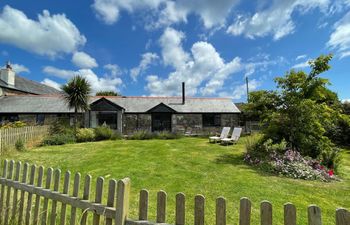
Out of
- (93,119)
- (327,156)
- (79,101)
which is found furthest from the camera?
(93,119)

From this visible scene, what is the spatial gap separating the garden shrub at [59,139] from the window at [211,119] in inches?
556

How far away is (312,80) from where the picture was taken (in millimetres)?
10109

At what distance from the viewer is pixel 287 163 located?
8516mm

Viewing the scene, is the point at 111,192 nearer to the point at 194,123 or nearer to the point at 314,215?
the point at 314,215

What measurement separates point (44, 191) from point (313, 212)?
11.2 feet

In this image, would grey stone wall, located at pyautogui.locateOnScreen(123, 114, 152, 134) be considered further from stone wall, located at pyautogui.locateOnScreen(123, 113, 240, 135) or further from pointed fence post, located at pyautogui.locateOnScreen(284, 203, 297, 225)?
pointed fence post, located at pyautogui.locateOnScreen(284, 203, 297, 225)

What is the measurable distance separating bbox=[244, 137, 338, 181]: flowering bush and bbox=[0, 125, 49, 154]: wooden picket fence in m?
11.7

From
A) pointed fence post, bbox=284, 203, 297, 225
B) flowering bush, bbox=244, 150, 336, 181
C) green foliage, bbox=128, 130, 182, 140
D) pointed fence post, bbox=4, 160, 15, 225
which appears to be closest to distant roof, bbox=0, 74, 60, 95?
green foliage, bbox=128, 130, 182, 140

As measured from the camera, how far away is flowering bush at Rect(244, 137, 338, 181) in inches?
305

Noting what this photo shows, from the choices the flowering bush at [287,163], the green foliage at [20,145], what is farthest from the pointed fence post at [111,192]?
the green foliage at [20,145]

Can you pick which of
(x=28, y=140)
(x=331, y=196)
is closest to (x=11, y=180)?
(x=331, y=196)

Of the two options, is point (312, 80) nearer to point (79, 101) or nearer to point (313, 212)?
point (313, 212)

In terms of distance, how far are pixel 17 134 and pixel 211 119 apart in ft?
61.0

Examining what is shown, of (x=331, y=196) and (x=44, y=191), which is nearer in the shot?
(x=44, y=191)
